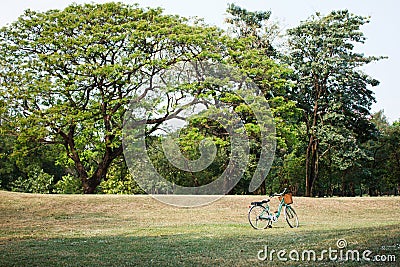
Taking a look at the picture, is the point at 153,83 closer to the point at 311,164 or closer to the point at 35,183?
the point at 35,183

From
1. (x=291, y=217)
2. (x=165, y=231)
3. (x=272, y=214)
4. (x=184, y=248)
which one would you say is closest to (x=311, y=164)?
(x=291, y=217)

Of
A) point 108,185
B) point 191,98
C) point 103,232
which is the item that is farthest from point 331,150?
point 103,232

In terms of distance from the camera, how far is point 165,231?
12383 millimetres

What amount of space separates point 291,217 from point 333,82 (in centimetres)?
1590

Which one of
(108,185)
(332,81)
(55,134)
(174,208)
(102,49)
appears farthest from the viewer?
(108,185)

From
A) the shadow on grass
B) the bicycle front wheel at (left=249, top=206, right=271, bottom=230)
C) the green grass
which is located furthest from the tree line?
the shadow on grass

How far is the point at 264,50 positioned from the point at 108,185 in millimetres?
11433

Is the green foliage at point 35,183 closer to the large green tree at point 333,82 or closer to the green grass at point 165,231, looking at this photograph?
the green grass at point 165,231

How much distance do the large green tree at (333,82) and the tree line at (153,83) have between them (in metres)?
0.06

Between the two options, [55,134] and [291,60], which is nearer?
[55,134]

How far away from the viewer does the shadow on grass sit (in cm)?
771

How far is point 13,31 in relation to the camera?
2336 cm

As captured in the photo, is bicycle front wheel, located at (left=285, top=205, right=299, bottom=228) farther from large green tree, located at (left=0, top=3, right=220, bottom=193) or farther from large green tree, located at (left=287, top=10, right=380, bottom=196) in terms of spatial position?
large green tree, located at (left=287, top=10, right=380, bottom=196)

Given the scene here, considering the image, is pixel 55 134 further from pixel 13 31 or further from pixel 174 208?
pixel 174 208
